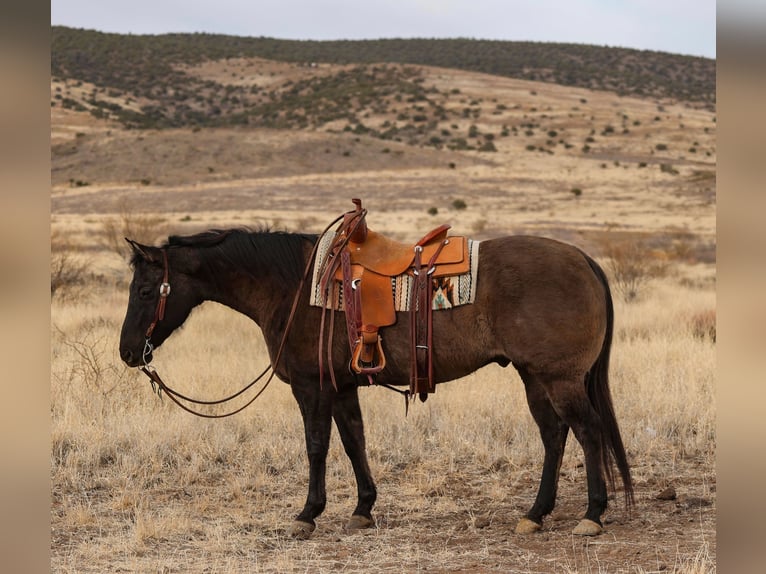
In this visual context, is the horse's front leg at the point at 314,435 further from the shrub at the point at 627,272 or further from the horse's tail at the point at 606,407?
the shrub at the point at 627,272

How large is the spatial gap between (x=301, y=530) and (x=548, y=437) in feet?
5.62

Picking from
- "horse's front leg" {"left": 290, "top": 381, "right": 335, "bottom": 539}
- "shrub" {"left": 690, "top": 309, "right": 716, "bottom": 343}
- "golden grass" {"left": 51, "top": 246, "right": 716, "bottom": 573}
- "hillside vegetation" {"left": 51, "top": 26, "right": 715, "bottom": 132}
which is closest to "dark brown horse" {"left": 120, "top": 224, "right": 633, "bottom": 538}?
"horse's front leg" {"left": 290, "top": 381, "right": 335, "bottom": 539}

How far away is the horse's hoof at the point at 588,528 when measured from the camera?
5301mm

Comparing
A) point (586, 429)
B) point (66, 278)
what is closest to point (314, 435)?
point (586, 429)

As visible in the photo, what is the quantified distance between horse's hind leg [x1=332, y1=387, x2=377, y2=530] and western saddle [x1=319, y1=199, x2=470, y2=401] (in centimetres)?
34

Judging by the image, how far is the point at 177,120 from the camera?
87.7 metres

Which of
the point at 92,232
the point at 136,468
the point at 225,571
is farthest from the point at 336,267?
the point at 92,232

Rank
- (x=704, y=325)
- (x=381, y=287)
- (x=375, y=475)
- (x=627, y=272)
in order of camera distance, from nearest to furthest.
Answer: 1. (x=381, y=287)
2. (x=375, y=475)
3. (x=704, y=325)
4. (x=627, y=272)

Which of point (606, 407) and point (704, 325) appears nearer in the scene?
point (606, 407)

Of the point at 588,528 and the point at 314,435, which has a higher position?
the point at 314,435

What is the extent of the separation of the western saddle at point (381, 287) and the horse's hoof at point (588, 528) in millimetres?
1250

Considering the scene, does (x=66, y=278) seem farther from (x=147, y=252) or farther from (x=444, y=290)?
(x=444, y=290)

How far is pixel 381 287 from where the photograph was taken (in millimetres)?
5363

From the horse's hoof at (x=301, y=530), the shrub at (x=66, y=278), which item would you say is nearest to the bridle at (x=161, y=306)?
the horse's hoof at (x=301, y=530)
